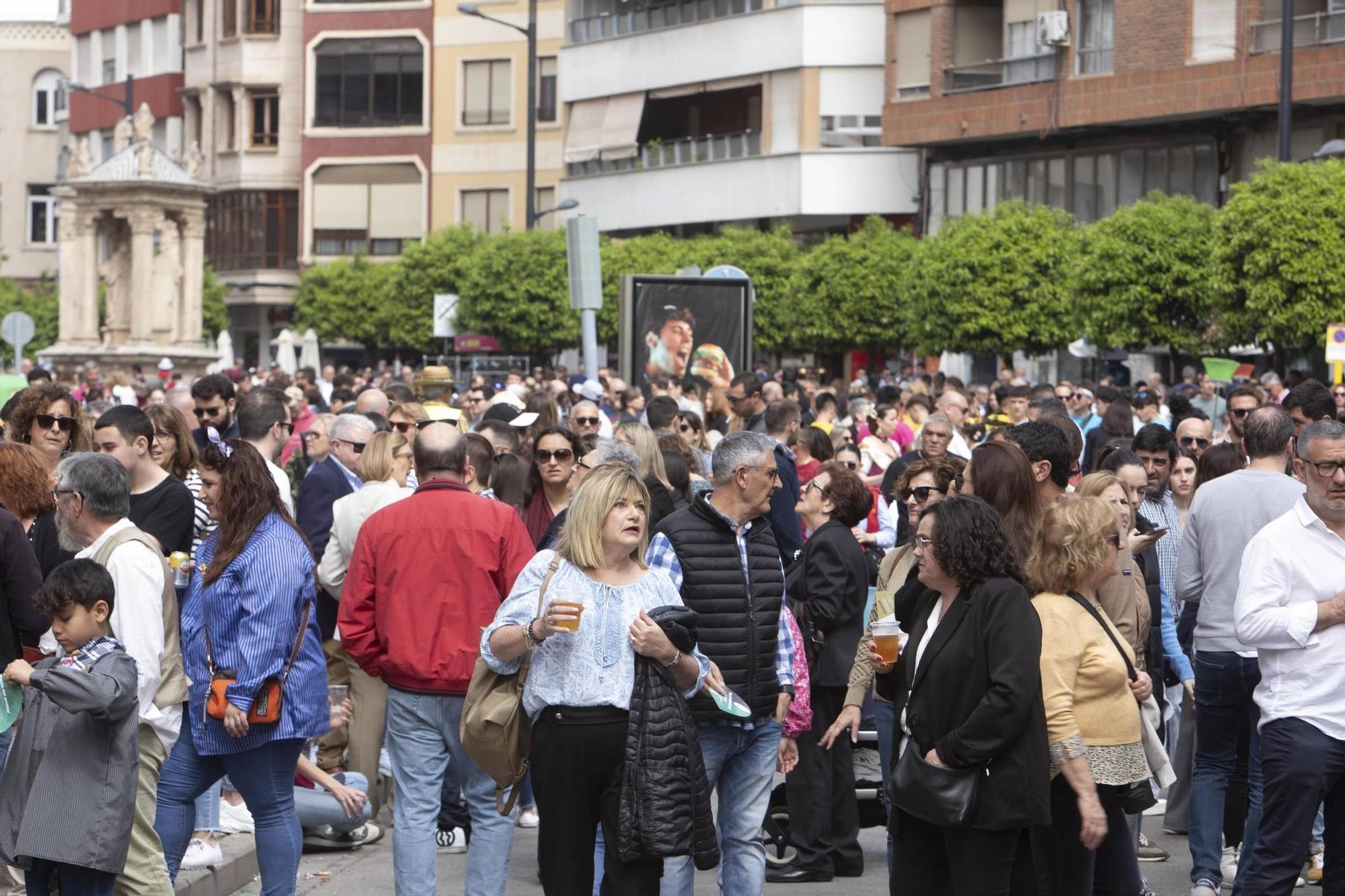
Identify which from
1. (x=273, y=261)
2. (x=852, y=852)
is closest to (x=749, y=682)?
(x=852, y=852)

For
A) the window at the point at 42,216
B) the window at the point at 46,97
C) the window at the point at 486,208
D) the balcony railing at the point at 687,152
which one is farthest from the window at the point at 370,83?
the window at the point at 46,97

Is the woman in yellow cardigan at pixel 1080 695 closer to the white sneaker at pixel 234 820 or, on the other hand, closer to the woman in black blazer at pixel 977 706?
the woman in black blazer at pixel 977 706

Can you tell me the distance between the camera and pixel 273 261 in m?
69.6

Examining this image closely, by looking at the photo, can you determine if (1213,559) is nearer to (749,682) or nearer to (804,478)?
(749,682)

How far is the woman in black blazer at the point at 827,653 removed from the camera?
917 centimetres

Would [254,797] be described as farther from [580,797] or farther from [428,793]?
[580,797]

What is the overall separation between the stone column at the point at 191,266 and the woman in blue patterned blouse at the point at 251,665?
34190 millimetres

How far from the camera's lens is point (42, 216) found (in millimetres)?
80125

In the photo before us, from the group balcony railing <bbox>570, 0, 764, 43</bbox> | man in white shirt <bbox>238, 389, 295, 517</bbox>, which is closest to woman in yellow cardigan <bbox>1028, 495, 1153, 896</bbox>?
man in white shirt <bbox>238, 389, 295, 517</bbox>

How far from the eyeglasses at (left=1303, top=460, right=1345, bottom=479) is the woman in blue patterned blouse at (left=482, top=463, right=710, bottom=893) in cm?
225

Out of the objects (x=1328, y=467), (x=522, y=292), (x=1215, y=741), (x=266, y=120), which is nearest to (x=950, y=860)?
(x=1328, y=467)

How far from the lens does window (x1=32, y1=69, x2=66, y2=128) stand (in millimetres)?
81375

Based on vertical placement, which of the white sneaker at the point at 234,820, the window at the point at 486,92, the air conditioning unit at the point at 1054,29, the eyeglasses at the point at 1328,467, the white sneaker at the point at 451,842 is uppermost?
the window at the point at 486,92

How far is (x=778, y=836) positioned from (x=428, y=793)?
2.21 m
